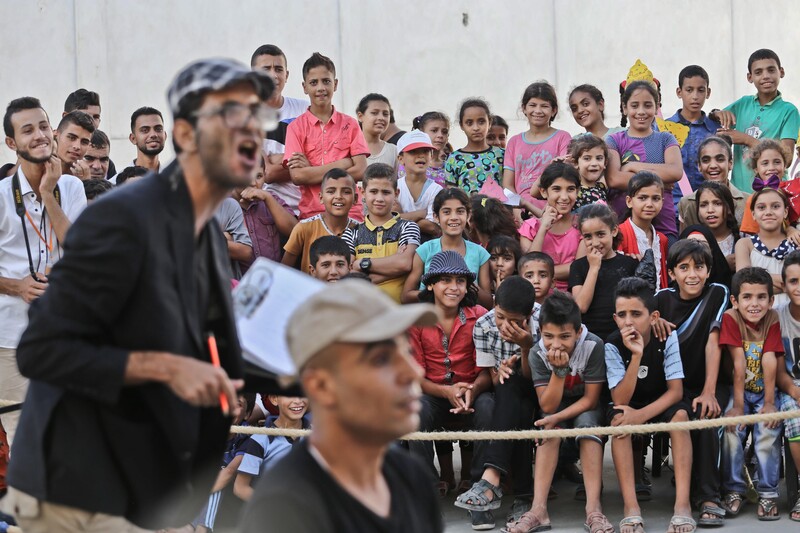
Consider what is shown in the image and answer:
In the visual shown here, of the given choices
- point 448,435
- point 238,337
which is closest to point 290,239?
point 448,435

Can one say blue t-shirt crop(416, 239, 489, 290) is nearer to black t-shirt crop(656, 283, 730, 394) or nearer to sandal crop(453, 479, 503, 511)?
black t-shirt crop(656, 283, 730, 394)

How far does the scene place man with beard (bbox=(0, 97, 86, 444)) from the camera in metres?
5.93

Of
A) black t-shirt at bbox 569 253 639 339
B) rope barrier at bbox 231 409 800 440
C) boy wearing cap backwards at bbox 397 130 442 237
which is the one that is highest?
boy wearing cap backwards at bbox 397 130 442 237

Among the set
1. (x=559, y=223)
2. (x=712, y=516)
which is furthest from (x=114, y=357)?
(x=559, y=223)

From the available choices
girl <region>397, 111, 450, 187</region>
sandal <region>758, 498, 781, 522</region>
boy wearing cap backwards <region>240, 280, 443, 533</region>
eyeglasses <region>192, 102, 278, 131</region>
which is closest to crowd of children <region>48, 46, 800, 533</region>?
sandal <region>758, 498, 781, 522</region>

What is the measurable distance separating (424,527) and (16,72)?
9864mm

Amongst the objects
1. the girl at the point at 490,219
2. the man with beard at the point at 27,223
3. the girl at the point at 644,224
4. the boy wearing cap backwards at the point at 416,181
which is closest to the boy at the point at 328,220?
the boy wearing cap backwards at the point at 416,181

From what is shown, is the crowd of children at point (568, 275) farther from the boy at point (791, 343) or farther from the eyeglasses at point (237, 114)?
the eyeglasses at point (237, 114)

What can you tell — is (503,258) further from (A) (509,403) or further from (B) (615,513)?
(B) (615,513)

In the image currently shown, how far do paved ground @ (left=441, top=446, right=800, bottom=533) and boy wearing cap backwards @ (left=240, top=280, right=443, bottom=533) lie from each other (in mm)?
3919

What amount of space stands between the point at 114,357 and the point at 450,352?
4140 millimetres

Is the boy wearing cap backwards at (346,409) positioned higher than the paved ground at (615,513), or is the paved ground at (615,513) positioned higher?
the boy wearing cap backwards at (346,409)

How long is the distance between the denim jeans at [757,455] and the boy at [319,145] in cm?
289

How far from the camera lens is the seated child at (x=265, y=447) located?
6.16 m
